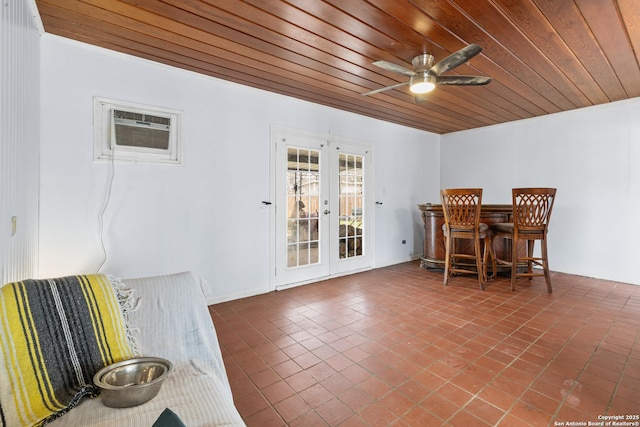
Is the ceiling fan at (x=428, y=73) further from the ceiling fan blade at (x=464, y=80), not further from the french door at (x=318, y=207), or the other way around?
the french door at (x=318, y=207)

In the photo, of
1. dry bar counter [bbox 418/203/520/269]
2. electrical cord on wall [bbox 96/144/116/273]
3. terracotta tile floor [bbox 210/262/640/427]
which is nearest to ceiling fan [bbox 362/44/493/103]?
dry bar counter [bbox 418/203/520/269]

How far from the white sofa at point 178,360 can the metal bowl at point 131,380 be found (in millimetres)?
27

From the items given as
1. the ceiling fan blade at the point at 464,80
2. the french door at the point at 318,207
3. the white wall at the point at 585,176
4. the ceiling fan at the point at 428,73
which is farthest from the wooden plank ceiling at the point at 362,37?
the french door at the point at 318,207

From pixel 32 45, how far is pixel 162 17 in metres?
0.91

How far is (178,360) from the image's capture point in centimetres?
133

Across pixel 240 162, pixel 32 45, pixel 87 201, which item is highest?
pixel 32 45

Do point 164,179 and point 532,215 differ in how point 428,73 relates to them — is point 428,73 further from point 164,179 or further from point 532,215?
point 164,179

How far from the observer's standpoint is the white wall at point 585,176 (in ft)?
13.1

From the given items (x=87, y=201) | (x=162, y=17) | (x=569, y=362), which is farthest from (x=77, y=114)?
(x=569, y=362)

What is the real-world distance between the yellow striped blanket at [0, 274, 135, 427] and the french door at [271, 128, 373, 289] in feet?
8.40

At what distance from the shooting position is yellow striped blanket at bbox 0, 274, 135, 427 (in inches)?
37.3

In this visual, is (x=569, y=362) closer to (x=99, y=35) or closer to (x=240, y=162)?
(x=240, y=162)

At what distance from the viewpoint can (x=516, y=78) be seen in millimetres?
3232

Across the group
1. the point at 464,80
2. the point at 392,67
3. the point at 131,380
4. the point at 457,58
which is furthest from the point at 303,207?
the point at 131,380
